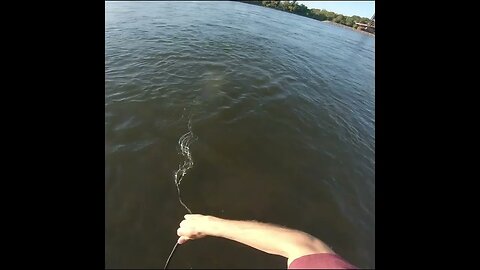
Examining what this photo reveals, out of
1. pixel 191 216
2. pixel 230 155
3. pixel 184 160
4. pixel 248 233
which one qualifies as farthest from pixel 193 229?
pixel 230 155

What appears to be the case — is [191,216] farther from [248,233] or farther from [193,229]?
[248,233]

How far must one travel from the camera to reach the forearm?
3609 millimetres

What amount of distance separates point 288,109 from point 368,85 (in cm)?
686

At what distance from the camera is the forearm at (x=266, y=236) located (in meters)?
3.61

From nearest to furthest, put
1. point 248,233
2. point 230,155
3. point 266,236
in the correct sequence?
point 266,236
point 248,233
point 230,155

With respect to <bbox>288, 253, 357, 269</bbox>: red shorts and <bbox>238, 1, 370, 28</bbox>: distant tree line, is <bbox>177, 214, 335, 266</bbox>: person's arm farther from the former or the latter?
<bbox>238, 1, 370, 28</bbox>: distant tree line

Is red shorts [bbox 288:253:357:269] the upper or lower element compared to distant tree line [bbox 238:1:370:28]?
lower

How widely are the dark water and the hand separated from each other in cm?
14

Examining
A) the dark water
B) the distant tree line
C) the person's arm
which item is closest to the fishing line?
the dark water

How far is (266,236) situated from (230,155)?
7.55 ft

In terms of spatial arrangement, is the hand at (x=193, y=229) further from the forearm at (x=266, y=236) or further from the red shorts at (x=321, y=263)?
the red shorts at (x=321, y=263)

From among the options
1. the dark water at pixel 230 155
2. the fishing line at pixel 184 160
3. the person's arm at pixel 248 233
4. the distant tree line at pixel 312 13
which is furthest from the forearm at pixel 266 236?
the distant tree line at pixel 312 13

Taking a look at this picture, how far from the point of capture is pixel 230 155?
5.94 m

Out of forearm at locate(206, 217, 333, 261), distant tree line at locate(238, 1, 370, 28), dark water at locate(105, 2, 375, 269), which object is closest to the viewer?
forearm at locate(206, 217, 333, 261)
